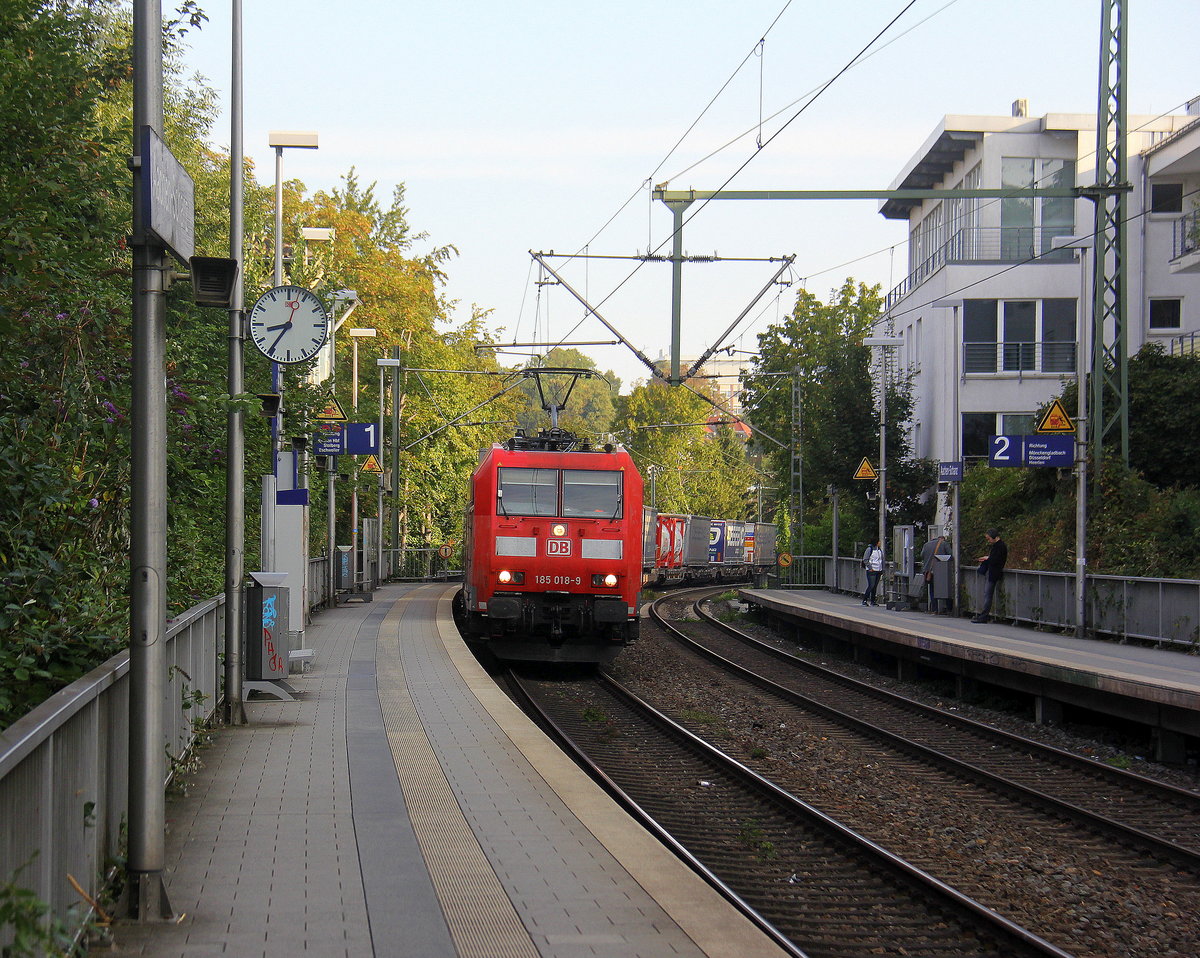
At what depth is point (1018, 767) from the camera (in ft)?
42.5

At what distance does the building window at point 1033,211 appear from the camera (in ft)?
121

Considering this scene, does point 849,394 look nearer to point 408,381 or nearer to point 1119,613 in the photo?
point 1119,613

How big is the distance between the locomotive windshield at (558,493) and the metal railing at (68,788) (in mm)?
12968

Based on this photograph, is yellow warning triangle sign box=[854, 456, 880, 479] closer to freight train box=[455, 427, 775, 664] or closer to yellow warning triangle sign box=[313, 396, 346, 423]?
yellow warning triangle sign box=[313, 396, 346, 423]

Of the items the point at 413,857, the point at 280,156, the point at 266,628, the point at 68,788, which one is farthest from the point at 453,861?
the point at 280,156

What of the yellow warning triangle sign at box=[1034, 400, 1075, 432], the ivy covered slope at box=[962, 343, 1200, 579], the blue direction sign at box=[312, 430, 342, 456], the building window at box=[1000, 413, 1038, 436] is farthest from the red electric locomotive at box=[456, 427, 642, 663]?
the building window at box=[1000, 413, 1038, 436]

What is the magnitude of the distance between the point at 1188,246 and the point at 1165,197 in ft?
17.7

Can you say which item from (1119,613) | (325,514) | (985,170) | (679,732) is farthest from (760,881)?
(985,170)

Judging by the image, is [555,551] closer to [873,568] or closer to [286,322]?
[286,322]

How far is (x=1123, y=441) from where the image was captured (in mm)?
22125

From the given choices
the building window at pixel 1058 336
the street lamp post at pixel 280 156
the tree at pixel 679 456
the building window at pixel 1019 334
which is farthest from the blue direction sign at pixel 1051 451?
the tree at pixel 679 456

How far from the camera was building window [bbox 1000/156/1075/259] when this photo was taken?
121ft

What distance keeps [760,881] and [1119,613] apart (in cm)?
1281

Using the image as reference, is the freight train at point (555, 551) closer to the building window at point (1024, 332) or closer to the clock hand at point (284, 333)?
the clock hand at point (284, 333)
